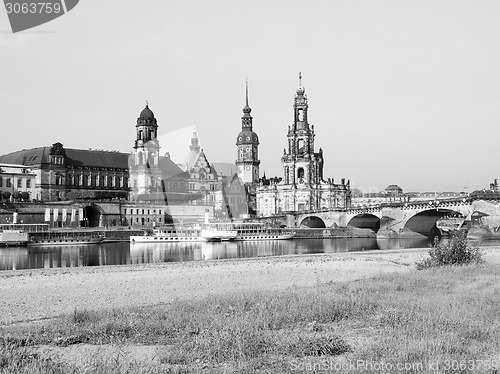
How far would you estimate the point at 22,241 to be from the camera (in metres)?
58.3

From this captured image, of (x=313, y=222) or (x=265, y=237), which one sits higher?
(x=313, y=222)

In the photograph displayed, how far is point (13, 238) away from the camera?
5809cm

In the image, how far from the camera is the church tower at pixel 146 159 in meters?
106

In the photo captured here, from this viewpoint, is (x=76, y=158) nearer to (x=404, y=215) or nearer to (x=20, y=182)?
(x=20, y=182)

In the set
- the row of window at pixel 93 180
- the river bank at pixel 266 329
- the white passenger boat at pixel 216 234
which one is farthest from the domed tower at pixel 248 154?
the river bank at pixel 266 329

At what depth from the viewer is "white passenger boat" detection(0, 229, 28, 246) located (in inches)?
2250

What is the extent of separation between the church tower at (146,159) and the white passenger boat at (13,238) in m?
45.9

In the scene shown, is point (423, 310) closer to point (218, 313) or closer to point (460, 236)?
point (218, 313)

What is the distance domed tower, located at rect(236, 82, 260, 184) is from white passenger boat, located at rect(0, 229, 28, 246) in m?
69.0

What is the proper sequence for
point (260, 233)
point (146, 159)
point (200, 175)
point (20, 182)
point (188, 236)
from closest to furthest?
point (188, 236)
point (260, 233)
point (20, 182)
point (146, 159)
point (200, 175)

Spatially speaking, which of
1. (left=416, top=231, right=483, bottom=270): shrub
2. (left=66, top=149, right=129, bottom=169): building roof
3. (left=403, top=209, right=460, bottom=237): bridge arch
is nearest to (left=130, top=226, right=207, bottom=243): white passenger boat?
(left=403, top=209, right=460, bottom=237): bridge arch

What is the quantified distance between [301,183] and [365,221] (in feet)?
57.4

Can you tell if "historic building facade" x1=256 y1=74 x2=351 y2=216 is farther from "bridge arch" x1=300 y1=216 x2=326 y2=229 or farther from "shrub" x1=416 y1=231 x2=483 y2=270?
"shrub" x1=416 y1=231 x2=483 y2=270

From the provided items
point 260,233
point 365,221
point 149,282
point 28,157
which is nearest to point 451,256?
point 149,282
